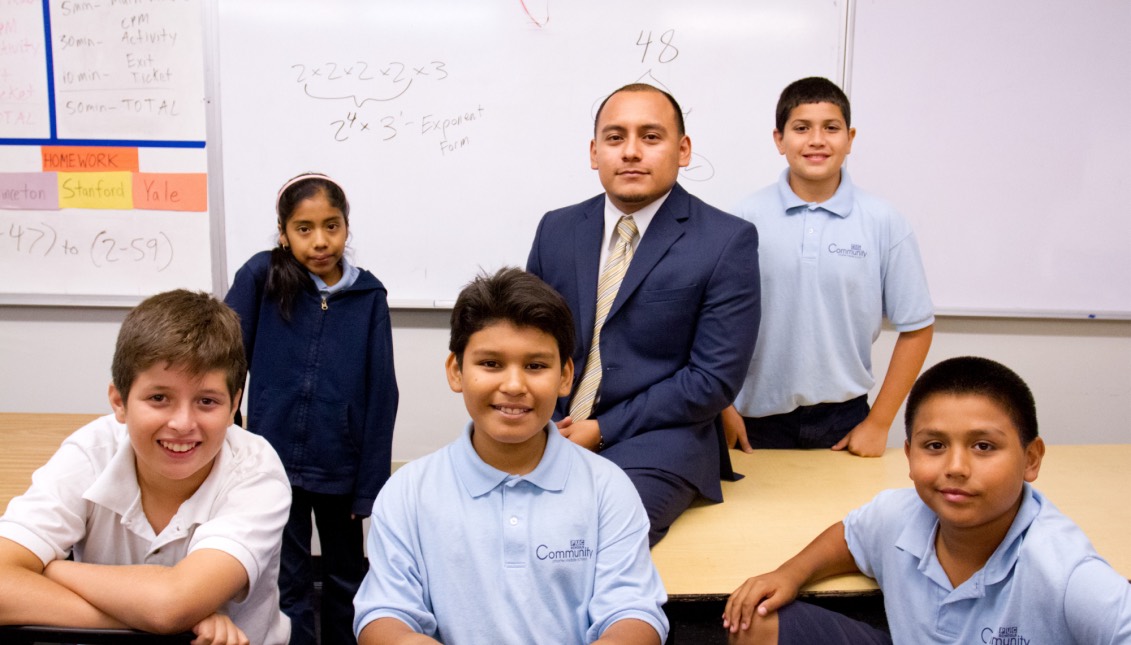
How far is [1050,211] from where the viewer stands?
302 centimetres

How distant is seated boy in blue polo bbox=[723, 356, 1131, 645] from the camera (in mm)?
1327

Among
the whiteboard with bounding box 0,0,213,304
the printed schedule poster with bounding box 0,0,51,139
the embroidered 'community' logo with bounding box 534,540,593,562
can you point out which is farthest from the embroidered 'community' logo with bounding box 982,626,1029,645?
the printed schedule poster with bounding box 0,0,51,139

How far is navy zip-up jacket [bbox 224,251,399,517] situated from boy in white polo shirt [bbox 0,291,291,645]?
59 cm

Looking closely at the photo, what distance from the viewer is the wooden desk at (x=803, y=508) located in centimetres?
157

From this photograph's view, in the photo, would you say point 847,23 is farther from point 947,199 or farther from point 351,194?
point 351,194

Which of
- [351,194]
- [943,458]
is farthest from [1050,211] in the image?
[351,194]

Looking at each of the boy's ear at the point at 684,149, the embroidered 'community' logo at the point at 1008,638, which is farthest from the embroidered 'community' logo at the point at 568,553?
the boy's ear at the point at 684,149

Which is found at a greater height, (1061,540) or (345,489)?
(1061,540)

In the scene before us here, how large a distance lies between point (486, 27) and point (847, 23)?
3.94 feet

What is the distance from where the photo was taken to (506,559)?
138cm

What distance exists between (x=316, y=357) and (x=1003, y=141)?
2.40 metres

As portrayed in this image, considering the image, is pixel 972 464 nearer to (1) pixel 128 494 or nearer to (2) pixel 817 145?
(2) pixel 817 145

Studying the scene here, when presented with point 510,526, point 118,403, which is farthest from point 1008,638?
point 118,403

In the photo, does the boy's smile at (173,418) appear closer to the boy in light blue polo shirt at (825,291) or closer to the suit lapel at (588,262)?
the suit lapel at (588,262)
